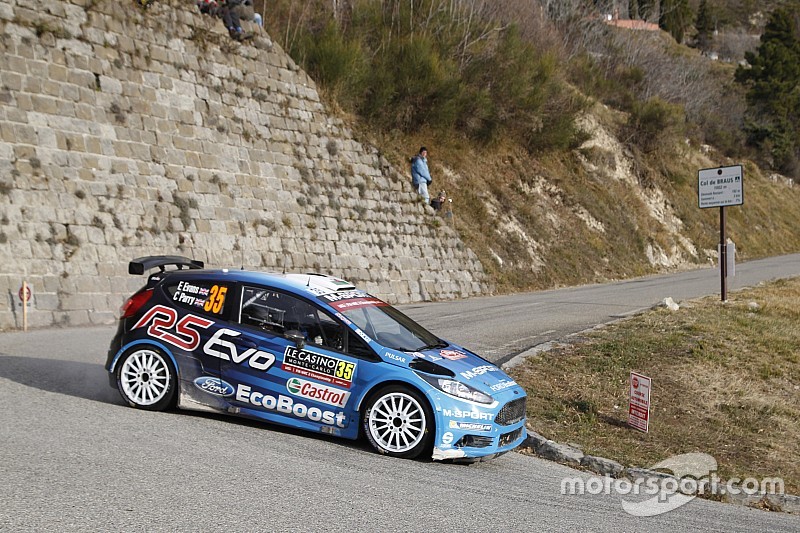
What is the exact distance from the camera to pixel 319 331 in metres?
7.60

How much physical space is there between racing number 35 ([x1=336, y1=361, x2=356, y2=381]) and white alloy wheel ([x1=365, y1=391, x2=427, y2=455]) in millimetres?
352

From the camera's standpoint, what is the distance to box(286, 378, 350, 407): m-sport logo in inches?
289

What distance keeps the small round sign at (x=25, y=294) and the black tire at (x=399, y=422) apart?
9044 mm

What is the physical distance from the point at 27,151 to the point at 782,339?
1397 centimetres

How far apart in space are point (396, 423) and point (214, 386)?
1.83 metres

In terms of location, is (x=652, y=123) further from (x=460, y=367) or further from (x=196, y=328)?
(x=196, y=328)

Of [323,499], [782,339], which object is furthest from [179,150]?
[323,499]

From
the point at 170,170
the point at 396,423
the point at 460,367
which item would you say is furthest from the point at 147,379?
the point at 170,170

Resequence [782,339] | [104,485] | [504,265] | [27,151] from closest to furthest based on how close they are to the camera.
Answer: [104,485], [782,339], [27,151], [504,265]

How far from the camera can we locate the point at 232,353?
774 centimetres

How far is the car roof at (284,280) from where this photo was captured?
7.86m

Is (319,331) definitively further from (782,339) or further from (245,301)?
(782,339)

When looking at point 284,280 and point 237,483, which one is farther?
point 284,280

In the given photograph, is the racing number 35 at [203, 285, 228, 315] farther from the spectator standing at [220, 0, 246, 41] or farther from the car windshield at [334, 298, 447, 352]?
the spectator standing at [220, 0, 246, 41]
